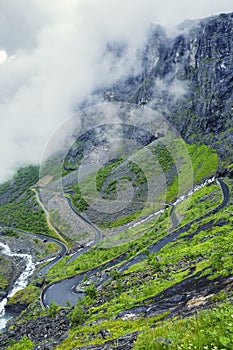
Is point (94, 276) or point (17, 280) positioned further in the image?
point (17, 280)

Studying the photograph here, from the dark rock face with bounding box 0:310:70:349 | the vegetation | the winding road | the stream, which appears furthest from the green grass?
the stream

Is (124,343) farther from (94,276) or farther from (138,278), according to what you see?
(94,276)

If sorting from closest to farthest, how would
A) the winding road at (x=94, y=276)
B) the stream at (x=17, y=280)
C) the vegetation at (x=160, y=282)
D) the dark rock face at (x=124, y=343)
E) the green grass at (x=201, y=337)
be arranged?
1. the green grass at (x=201, y=337)
2. the vegetation at (x=160, y=282)
3. the dark rock face at (x=124, y=343)
4. the winding road at (x=94, y=276)
5. the stream at (x=17, y=280)

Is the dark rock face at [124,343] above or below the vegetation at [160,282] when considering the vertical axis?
above

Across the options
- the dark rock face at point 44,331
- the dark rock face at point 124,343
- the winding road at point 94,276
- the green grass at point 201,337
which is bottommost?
the winding road at point 94,276

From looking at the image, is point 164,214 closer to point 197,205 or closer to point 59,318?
point 197,205

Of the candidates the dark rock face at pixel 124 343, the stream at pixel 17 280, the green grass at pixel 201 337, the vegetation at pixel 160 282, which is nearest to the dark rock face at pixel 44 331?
the vegetation at pixel 160 282

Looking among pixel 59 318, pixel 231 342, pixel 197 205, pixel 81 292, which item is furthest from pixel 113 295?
pixel 197 205

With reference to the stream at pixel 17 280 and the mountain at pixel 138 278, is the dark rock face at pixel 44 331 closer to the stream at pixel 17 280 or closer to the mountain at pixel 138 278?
the mountain at pixel 138 278

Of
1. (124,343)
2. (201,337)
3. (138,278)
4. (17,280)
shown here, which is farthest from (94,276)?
(201,337)
